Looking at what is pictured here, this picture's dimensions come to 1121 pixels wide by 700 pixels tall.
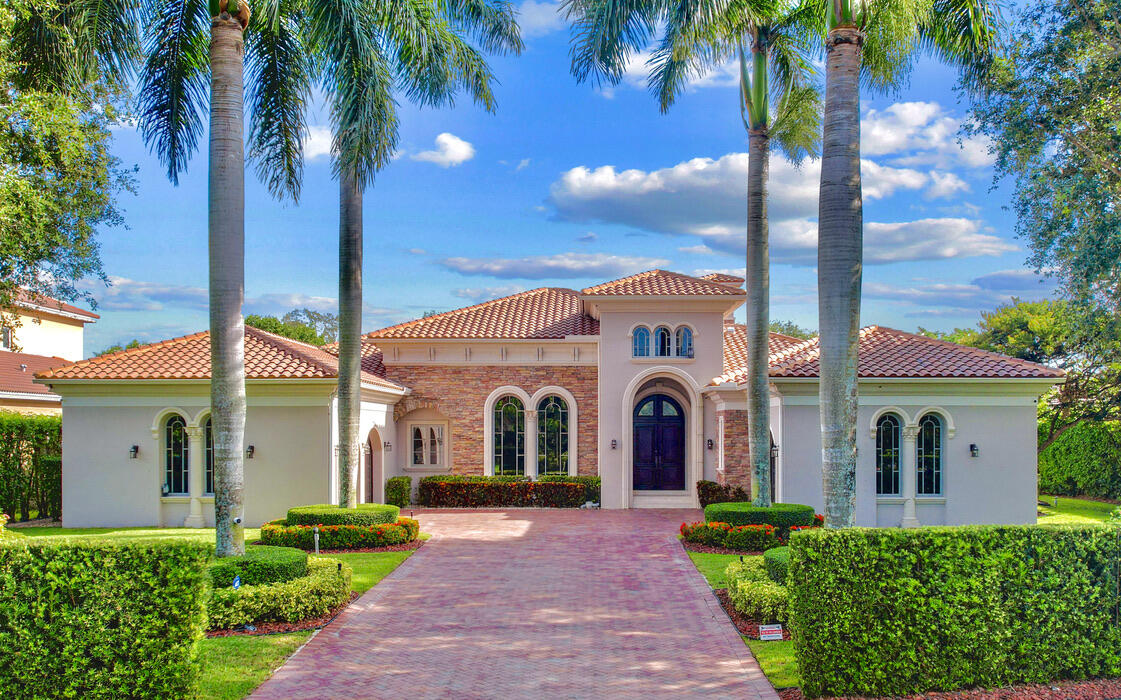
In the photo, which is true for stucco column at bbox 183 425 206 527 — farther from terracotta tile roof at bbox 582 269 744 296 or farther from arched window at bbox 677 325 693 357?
arched window at bbox 677 325 693 357

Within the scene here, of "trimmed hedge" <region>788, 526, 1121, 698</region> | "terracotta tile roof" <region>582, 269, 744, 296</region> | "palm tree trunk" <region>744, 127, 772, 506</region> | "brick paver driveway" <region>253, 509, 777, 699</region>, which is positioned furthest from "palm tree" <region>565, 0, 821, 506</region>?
"trimmed hedge" <region>788, 526, 1121, 698</region>

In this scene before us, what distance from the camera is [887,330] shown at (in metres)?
21.5

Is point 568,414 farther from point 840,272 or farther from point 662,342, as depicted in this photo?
point 840,272

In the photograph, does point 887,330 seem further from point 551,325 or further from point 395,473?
point 395,473

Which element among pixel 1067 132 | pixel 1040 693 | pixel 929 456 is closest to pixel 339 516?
pixel 1040 693

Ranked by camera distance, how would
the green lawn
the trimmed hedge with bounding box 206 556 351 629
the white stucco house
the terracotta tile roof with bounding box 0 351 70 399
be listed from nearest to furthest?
the trimmed hedge with bounding box 206 556 351 629
the white stucco house
the green lawn
the terracotta tile roof with bounding box 0 351 70 399

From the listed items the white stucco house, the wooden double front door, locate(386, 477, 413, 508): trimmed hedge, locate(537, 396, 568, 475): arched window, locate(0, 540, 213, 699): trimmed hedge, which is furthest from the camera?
the wooden double front door

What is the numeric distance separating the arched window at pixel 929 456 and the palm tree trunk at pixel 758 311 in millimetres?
4985

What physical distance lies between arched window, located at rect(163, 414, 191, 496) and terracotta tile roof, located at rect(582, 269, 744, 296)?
37.1 ft

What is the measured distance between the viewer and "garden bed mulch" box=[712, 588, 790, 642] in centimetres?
975

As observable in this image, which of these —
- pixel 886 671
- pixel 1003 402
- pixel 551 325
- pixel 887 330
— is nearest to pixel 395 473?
pixel 551 325

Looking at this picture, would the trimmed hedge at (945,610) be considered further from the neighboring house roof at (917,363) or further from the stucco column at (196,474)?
the stucco column at (196,474)

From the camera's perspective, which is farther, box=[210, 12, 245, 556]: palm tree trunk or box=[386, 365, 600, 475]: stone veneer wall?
box=[386, 365, 600, 475]: stone veneer wall

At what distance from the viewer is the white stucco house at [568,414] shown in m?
18.7
